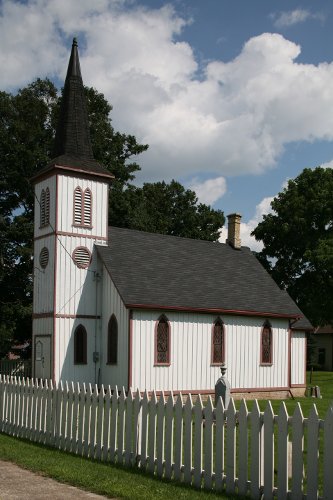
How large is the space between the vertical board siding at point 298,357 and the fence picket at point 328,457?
75.9ft

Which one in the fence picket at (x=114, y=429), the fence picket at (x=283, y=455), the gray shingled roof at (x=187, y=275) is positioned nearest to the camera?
the fence picket at (x=283, y=455)

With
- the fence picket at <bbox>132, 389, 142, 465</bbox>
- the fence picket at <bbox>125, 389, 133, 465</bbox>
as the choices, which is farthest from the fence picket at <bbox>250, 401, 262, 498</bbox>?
the fence picket at <bbox>125, 389, 133, 465</bbox>

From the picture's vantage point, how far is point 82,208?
2630 cm

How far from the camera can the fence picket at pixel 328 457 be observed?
24.0 feet

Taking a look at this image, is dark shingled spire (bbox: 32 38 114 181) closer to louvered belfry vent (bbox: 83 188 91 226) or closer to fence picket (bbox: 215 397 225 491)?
louvered belfry vent (bbox: 83 188 91 226)

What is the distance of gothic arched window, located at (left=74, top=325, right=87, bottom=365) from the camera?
Answer: 83.8 feet

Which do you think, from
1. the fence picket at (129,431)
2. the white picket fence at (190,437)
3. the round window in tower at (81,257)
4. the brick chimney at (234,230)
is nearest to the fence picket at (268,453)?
the white picket fence at (190,437)

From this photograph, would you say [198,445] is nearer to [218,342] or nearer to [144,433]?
[144,433]

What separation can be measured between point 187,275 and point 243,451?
20.2 metres

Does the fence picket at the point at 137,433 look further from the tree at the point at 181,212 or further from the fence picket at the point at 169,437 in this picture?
the tree at the point at 181,212

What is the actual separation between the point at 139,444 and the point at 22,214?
34.5 meters

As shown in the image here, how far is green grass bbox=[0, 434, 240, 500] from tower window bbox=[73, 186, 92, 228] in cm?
1490

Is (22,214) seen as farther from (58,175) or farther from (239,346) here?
(239,346)

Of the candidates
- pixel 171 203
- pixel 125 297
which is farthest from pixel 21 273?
pixel 171 203
